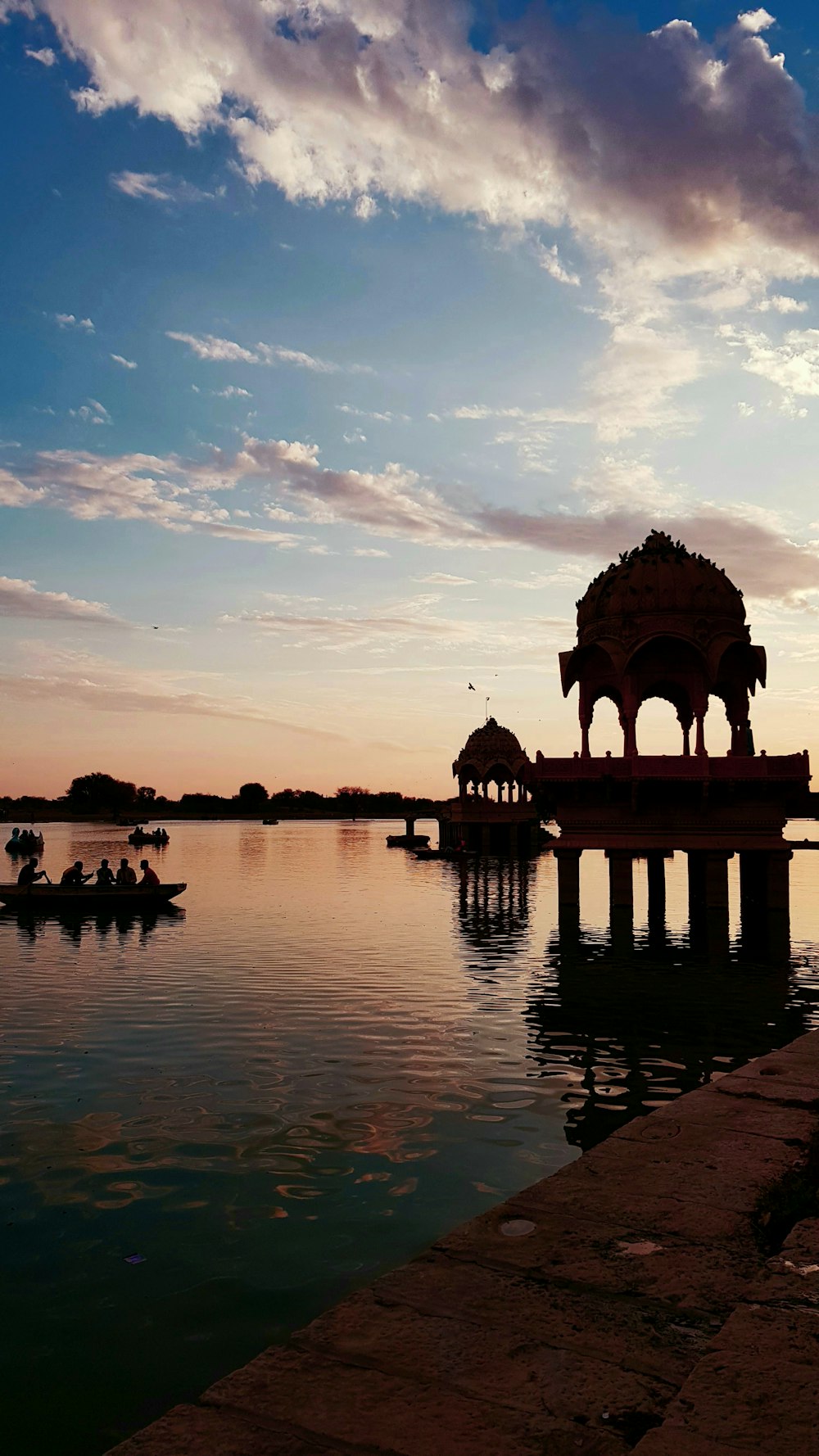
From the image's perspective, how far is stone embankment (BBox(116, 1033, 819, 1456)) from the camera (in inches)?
145

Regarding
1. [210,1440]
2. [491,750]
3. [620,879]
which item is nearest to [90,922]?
[620,879]

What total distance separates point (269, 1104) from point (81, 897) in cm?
2444

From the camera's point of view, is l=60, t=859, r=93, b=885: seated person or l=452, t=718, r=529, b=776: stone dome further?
l=452, t=718, r=529, b=776: stone dome

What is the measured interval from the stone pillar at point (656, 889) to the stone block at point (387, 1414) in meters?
30.8

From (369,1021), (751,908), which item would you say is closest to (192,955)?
(369,1021)

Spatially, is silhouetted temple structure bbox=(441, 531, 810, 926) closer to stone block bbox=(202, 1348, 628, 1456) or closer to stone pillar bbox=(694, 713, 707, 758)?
stone pillar bbox=(694, 713, 707, 758)

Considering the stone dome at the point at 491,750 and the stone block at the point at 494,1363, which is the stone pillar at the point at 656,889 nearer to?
the stone block at the point at 494,1363

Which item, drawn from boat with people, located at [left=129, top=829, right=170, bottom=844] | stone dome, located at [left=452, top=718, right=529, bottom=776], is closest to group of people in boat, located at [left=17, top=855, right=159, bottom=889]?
stone dome, located at [left=452, top=718, right=529, bottom=776]

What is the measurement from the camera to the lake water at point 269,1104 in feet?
22.3

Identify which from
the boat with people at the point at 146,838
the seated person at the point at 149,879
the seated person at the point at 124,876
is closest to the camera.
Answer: the seated person at the point at 149,879

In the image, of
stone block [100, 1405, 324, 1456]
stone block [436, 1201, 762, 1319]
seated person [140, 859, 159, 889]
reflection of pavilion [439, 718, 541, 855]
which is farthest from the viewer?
reflection of pavilion [439, 718, 541, 855]

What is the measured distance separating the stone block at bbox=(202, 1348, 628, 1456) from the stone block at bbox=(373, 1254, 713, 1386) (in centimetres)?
63

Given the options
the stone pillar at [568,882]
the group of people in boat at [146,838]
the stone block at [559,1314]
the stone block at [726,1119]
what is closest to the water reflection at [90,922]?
the stone pillar at [568,882]

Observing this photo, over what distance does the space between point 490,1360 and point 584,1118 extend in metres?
7.91
